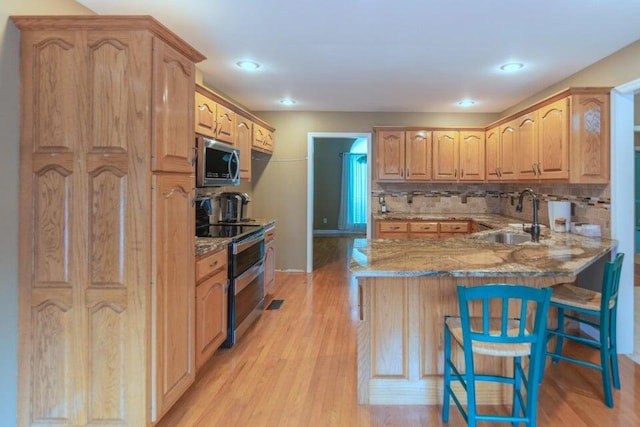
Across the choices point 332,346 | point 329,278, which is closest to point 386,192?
point 329,278

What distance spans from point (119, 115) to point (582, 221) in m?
3.82

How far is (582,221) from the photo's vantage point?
3.54 metres

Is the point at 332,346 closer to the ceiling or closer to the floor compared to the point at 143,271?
closer to the floor

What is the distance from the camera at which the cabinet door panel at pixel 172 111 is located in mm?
1909

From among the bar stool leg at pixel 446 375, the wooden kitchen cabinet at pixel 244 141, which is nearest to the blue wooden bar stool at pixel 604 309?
the bar stool leg at pixel 446 375

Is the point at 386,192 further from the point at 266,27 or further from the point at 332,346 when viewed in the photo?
the point at 266,27

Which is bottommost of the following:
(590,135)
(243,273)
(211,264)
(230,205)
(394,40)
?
(243,273)

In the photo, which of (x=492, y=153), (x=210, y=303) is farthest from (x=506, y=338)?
(x=492, y=153)

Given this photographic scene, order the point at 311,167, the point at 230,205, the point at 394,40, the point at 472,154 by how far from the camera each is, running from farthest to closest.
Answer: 1. the point at 311,167
2. the point at 472,154
3. the point at 230,205
4. the point at 394,40

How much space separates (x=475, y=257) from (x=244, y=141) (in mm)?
2884

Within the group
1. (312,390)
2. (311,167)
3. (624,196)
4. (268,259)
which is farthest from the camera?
(311,167)

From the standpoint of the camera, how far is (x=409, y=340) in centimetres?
228

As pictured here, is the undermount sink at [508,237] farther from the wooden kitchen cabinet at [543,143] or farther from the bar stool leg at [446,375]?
the bar stool leg at [446,375]

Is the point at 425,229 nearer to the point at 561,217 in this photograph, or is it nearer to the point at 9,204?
the point at 561,217
